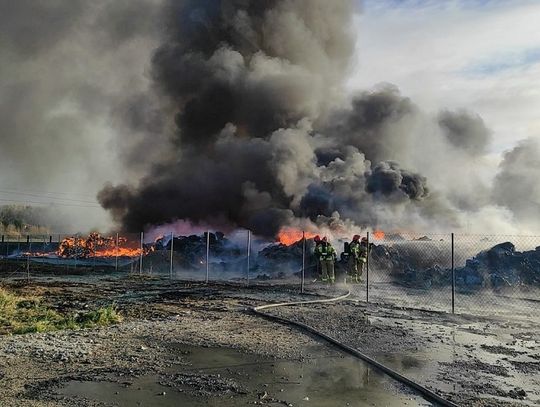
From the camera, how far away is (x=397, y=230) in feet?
129

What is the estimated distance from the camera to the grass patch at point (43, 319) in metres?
8.91

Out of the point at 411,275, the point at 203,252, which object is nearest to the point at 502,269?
the point at 411,275

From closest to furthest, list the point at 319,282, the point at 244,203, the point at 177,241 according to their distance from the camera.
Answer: the point at 319,282
the point at 177,241
the point at 244,203

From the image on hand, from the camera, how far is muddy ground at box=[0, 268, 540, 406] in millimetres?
5391

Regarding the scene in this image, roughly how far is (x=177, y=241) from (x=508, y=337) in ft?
91.5

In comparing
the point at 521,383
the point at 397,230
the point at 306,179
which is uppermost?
the point at 306,179

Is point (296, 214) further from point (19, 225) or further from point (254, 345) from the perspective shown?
point (19, 225)

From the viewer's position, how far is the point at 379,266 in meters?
24.5

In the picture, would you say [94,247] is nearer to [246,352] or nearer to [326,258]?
[326,258]

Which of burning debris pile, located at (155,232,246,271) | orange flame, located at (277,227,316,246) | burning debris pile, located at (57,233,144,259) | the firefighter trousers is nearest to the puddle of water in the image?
the firefighter trousers

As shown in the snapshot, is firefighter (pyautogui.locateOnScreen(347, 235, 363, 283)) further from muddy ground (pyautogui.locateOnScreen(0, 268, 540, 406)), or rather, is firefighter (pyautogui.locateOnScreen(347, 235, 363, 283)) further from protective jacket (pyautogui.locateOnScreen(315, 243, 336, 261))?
muddy ground (pyautogui.locateOnScreen(0, 268, 540, 406))

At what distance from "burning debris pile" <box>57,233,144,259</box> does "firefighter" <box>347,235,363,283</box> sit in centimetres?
1909

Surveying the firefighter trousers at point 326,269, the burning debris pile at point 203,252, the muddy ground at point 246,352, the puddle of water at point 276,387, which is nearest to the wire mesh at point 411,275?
the firefighter trousers at point 326,269

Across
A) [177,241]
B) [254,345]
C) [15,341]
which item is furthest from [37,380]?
[177,241]
